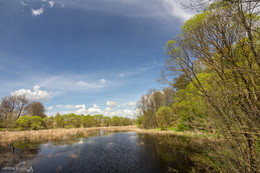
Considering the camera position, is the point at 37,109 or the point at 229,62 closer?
the point at 229,62

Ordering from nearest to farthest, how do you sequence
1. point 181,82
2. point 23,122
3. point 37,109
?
point 181,82 < point 23,122 < point 37,109

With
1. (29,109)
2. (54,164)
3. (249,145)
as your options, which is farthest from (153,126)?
(29,109)

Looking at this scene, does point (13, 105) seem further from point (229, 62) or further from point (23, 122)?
point (229, 62)

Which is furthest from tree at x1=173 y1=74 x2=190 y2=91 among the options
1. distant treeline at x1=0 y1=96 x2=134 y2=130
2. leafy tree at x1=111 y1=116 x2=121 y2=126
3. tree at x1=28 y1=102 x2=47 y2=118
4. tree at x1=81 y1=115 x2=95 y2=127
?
leafy tree at x1=111 y1=116 x2=121 y2=126

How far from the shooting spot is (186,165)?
9102 millimetres

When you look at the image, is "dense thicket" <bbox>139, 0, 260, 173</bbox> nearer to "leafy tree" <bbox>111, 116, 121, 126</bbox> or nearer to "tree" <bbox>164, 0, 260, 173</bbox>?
"tree" <bbox>164, 0, 260, 173</bbox>

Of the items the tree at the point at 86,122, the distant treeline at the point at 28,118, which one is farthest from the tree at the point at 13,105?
the tree at the point at 86,122

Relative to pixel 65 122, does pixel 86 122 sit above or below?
below

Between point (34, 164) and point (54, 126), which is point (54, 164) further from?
point (54, 126)

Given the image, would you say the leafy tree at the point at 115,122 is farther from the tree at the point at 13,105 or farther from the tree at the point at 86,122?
the tree at the point at 13,105

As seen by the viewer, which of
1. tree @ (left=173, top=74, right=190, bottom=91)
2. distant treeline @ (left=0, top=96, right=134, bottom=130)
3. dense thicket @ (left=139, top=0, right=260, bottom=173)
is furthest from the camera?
distant treeline @ (left=0, top=96, right=134, bottom=130)

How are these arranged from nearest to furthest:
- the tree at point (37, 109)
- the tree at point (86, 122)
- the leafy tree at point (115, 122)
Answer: the tree at point (37, 109)
the tree at point (86, 122)
the leafy tree at point (115, 122)

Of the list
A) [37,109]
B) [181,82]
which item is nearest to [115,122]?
[37,109]

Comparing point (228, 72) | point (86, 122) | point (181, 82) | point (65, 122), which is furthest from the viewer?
point (86, 122)
